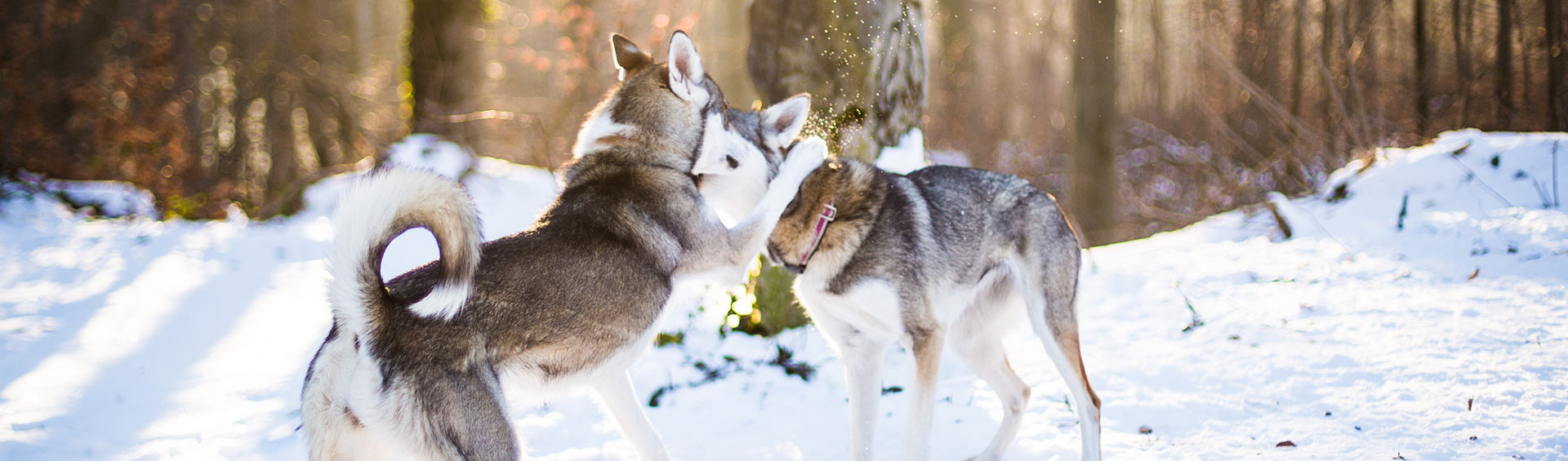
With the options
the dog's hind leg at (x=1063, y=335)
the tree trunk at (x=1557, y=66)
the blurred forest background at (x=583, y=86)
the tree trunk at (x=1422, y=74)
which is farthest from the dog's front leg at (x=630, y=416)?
the tree trunk at (x=1422, y=74)

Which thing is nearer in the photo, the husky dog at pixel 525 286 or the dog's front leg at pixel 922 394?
the husky dog at pixel 525 286

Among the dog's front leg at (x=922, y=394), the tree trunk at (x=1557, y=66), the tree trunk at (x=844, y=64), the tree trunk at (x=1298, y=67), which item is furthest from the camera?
the tree trunk at (x=1298, y=67)

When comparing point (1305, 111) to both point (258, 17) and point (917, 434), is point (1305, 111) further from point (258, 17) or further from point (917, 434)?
point (258, 17)

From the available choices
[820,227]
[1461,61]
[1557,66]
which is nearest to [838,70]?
[820,227]

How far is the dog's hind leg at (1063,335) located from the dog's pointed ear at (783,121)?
124 centimetres

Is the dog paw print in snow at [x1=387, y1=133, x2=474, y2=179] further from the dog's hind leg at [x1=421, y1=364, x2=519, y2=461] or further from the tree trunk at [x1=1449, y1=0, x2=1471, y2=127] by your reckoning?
the tree trunk at [x1=1449, y1=0, x2=1471, y2=127]

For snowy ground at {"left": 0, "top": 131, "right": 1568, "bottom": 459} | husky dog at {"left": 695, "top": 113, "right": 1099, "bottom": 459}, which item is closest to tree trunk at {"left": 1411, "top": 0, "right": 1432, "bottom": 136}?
snowy ground at {"left": 0, "top": 131, "right": 1568, "bottom": 459}

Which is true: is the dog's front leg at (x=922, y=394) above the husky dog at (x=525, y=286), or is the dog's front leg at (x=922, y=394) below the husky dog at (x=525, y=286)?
below

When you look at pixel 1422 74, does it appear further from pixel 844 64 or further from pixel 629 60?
pixel 629 60

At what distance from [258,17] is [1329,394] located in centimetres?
1283

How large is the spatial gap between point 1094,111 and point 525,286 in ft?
27.0

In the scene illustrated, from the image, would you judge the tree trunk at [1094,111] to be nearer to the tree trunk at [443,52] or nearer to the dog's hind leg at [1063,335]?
the dog's hind leg at [1063,335]

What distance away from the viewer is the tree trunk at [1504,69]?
9891mm

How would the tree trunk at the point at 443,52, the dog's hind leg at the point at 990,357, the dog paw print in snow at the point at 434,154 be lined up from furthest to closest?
the tree trunk at the point at 443,52 < the dog paw print in snow at the point at 434,154 < the dog's hind leg at the point at 990,357
